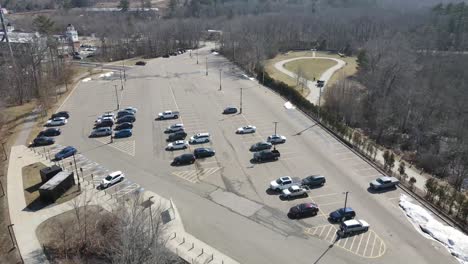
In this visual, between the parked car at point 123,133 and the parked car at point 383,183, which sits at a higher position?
the parked car at point 123,133

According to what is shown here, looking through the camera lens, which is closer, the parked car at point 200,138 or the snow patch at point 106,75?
the parked car at point 200,138

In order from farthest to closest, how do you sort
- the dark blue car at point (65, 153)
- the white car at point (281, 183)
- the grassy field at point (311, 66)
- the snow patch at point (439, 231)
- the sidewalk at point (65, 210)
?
1. the grassy field at point (311, 66)
2. the dark blue car at point (65, 153)
3. the white car at point (281, 183)
4. the snow patch at point (439, 231)
5. the sidewalk at point (65, 210)

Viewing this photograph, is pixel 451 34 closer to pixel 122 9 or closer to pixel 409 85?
pixel 409 85

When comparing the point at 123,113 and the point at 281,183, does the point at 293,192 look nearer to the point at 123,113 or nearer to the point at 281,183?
the point at 281,183

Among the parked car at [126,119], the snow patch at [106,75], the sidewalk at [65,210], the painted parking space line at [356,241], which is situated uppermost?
the snow patch at [106,75]

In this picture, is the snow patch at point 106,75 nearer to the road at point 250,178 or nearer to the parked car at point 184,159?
the road at point 250,178

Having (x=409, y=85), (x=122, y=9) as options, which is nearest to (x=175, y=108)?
(x=409, y=85)

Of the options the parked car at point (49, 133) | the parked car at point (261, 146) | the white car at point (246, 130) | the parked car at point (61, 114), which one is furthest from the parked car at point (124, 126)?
the parked car at point (261, 146)
